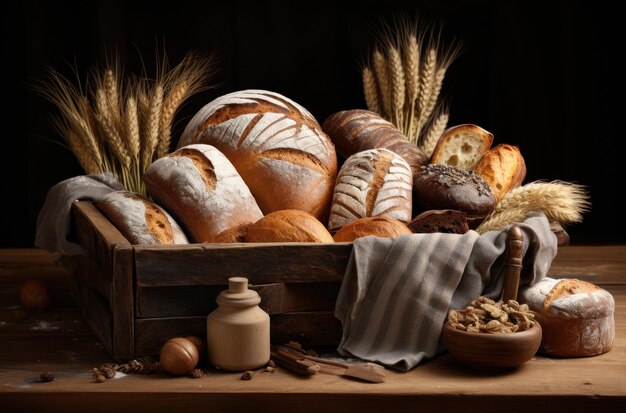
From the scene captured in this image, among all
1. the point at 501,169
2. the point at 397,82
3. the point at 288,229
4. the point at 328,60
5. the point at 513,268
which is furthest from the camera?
the point at 328,60

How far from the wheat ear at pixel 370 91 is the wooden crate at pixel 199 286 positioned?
48.7 inches

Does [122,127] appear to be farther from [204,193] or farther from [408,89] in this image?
[408,89]

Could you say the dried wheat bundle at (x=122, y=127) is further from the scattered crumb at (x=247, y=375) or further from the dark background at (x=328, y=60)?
the scattered crumb at (x=247, y=375)

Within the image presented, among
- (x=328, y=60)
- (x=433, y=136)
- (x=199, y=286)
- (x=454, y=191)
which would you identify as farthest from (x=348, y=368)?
(x=328, y=60)

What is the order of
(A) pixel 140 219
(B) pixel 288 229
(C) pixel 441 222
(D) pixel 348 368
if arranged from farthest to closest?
1. (C) pixel 441 222
2. (A) pixel 140 219
3. (B) pixel 288 229
4. (D) pixel 348 368

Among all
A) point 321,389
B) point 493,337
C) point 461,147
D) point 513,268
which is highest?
point 461,147

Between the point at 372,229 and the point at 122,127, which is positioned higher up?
the point at 122,127

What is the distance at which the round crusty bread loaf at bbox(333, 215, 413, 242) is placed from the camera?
7.16 feet

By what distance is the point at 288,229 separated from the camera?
2.15 metres

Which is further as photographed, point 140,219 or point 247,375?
point 140,219

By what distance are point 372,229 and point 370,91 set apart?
1100 millimetres

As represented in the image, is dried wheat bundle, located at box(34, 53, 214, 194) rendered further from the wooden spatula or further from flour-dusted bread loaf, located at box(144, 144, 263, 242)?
the wooden spatula

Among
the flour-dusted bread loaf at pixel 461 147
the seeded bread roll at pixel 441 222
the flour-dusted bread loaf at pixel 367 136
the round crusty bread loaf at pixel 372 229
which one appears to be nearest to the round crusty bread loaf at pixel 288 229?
the round crusty bread loaf at pixel 372 229

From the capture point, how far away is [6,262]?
3.10 m
